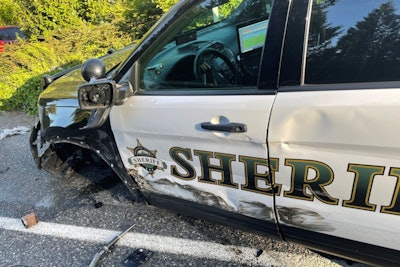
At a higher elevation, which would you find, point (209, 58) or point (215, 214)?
point (209, 58)

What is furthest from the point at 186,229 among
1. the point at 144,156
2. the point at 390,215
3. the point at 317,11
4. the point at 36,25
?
the point at 36,25

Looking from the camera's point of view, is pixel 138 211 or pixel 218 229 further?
pixel 138 211

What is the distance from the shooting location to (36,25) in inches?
283

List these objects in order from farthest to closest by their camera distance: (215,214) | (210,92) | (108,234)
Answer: (108,234), (215,214), (210,92)

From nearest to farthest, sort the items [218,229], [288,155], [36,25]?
[288,155] < [218,229] < [36,25]

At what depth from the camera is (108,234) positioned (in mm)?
2607

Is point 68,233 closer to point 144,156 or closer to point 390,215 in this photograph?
point 144,156

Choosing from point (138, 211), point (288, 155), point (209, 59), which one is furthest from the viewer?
point (138, 211)

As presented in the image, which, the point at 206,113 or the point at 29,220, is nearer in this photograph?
the point at 206,113

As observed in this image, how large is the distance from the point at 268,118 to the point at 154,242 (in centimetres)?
140

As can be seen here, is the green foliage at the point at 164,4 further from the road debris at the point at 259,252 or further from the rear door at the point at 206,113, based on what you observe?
the road debris at the point at 259,252

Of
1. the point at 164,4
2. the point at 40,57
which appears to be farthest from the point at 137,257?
the point at 164,4

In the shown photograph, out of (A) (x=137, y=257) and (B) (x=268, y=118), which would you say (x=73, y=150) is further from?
(B) (x=268, y=118)

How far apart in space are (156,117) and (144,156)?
328mm
